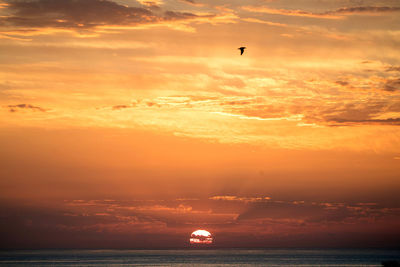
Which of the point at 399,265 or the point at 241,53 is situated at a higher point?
the point at 241,53

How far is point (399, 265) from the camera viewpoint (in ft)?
382

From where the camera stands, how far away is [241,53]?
76.7 m

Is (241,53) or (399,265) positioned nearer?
(241,53)

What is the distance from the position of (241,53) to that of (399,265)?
6690 cm
